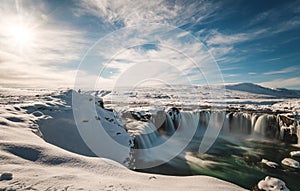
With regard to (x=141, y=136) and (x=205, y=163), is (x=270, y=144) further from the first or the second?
(x=141, y=136)

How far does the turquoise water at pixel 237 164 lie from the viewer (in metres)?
11.9

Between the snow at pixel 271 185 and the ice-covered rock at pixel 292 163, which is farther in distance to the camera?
the ice-covered rock at pixel 292 163

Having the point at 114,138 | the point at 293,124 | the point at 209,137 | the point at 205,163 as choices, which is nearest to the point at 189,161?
the point at 205,163

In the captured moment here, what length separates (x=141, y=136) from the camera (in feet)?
47.2

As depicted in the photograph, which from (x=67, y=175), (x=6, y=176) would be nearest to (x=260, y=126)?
(x=67, y=175)

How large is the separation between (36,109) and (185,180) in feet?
29.1

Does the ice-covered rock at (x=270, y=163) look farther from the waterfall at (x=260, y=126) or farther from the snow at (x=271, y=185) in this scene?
the waterfall at (x=260, y=126)

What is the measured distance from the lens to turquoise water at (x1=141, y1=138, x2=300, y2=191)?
39.1ft

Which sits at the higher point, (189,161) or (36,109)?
(36,109)

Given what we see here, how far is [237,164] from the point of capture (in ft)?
47.4

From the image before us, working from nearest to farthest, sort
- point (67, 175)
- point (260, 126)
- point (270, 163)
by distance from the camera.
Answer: point (67, 175) → point (270, 163) → point (260, 126)

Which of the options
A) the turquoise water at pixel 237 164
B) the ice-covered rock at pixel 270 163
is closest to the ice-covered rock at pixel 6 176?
the turquoise water at pixel 237 164

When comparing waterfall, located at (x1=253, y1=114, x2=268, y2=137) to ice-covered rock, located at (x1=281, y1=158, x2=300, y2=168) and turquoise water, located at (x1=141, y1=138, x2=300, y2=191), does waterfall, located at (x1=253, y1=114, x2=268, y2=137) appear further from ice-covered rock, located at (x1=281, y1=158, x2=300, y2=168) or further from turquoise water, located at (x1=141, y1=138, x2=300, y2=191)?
ice-covered rock, located at (x1=281, y1=158, x2=300, y2=168)

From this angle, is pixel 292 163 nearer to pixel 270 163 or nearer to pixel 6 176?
pixel 270 163
